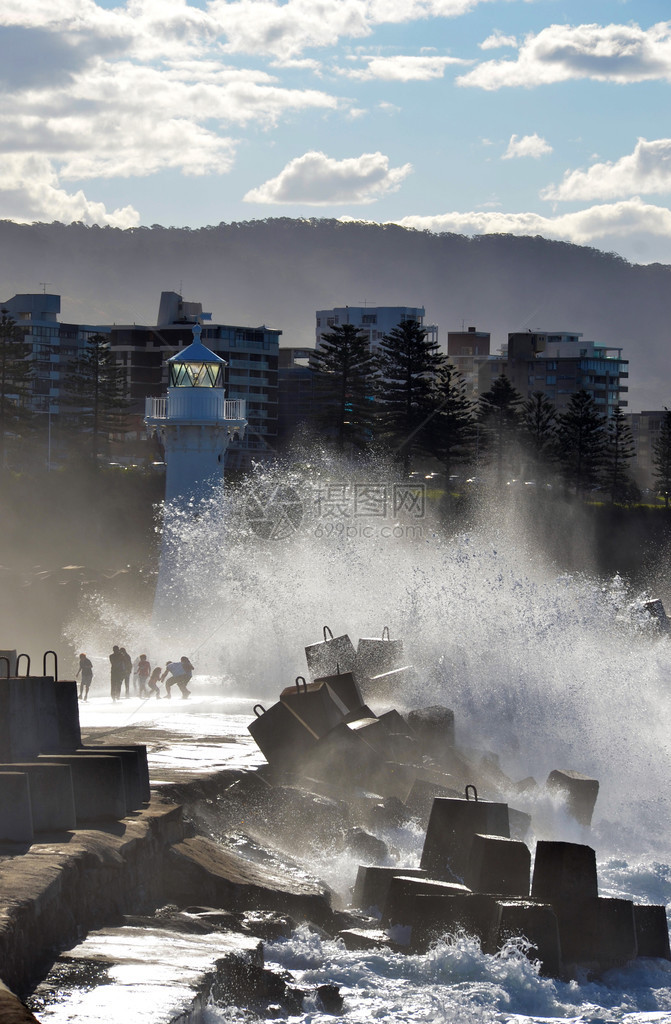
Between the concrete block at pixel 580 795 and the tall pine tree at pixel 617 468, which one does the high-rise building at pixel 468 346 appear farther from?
the concrete block at pixel 580 795

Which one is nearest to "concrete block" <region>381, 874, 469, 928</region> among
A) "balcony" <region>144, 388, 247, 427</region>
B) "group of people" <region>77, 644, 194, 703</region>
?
"group of people" <region>77, 644, 194, 703</region>

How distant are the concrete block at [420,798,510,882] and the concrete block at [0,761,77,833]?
9.55 feet

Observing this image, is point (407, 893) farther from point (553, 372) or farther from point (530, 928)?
point (553, 372)

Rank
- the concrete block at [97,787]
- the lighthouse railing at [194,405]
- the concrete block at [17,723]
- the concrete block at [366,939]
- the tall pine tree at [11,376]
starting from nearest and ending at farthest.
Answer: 1. the concrete block at [366,939]
2. the concrete block at [97,787]
3. the concrete block at [17,723]
4. the lighthouse railing at [194,405]
5. the tall pine tree at [11,376]

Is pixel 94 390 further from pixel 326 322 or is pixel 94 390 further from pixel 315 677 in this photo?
pixel 326 322

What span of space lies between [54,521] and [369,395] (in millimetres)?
13904

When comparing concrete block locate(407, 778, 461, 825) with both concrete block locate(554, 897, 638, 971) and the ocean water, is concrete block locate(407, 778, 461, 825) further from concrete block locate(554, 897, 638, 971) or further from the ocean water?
concrete block locate(554, 897, 638, 971)

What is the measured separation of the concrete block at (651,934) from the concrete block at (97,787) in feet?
12.2

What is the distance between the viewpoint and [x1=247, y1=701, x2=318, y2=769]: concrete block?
1327 centimetres

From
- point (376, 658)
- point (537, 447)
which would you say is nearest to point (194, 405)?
point (376, 658)

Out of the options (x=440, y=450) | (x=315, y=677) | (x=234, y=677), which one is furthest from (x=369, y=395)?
(x=315, y=677)

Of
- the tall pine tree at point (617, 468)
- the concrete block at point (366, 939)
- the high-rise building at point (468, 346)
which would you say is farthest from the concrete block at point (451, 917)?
the high-rise building at point (468, 346)

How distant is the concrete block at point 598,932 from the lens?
29.0 ft

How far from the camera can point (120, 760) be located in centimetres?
938
